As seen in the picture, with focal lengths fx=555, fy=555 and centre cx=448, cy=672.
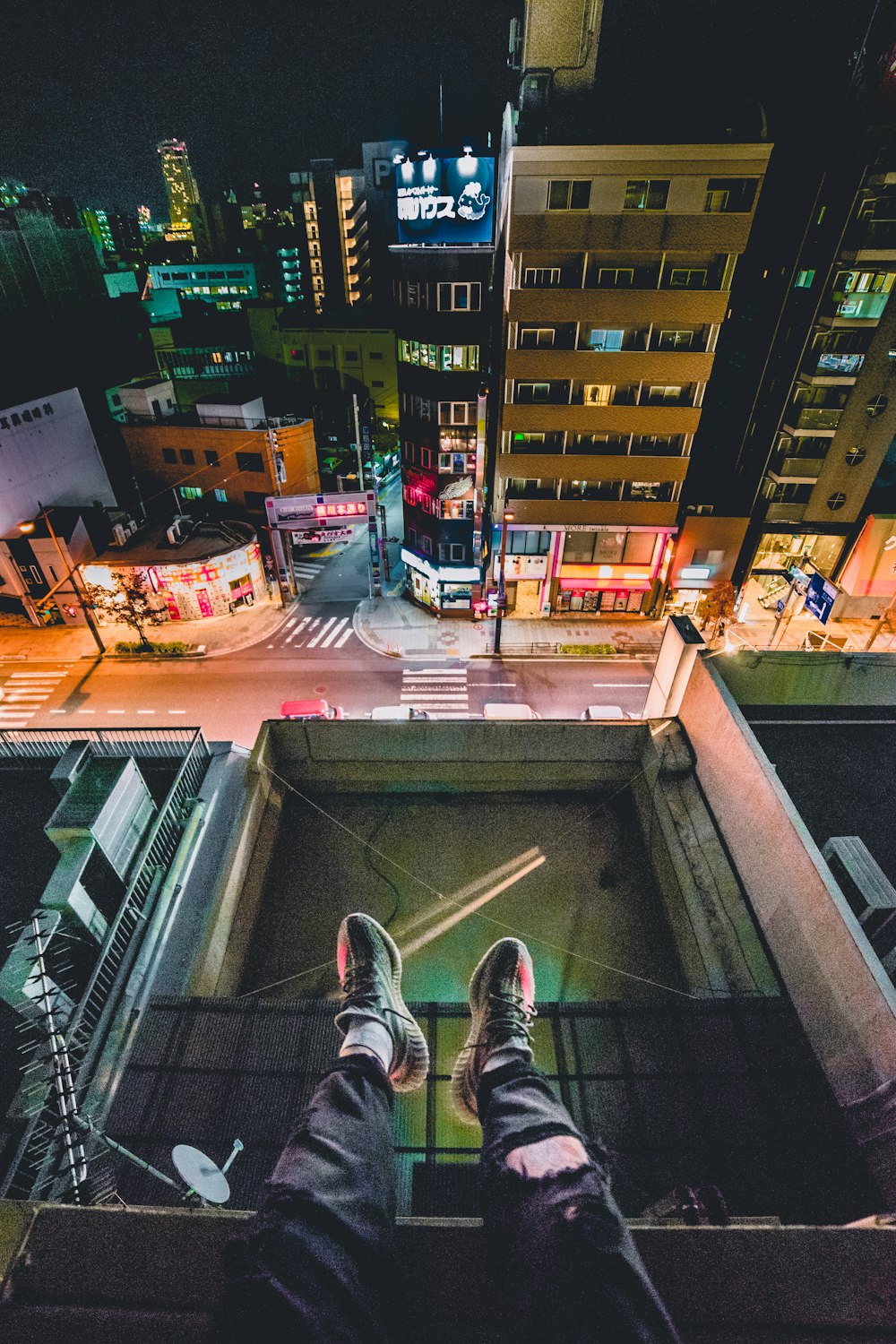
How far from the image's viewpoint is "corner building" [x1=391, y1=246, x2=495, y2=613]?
22.2 metres

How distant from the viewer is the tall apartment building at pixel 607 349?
65.2 feet

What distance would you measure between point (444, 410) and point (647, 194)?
A: 33.8 ft

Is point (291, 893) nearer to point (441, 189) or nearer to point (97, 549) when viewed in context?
point (441, 189)

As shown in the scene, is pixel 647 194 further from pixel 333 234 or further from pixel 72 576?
pixel 333 234

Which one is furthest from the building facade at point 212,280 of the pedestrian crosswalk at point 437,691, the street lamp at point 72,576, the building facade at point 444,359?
the pedestrian crosswalk at point 437,691

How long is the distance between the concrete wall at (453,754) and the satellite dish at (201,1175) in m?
8.59

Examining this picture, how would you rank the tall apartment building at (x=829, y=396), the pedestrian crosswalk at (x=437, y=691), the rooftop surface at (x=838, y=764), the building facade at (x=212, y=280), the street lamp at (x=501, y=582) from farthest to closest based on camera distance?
1. the building facade at (x=212, y=280)
2. the street lamp at (x=501, y=582)
3. the pedestrian crosswalk at (x=437, y=691)
4. the tall apartment building at (x=829, y=396)
5. the rooftop surface at (x=838, y=764)

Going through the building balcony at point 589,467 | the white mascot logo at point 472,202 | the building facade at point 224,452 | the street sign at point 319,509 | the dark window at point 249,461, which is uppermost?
the building facade at point 224,452

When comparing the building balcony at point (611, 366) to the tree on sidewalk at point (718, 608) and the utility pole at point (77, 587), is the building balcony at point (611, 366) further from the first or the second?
the utility pole at point (77, 587)

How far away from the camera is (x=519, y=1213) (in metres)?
3.43

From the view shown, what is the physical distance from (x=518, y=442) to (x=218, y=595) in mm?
16932

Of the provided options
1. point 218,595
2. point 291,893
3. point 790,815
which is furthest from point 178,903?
point 218,595

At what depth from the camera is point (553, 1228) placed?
319cm

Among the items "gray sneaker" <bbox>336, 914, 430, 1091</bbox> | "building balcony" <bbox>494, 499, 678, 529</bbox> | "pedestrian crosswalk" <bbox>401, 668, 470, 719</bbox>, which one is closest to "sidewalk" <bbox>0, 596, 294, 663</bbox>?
"pedestrian crosswalk" <bbox>401, 668, 470, 719</bbox>
